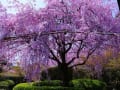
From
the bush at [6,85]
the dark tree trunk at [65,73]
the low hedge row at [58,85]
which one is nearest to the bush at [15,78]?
the bush at [6,85]

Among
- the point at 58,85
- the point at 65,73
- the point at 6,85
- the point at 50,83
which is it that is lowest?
the point at 6,85

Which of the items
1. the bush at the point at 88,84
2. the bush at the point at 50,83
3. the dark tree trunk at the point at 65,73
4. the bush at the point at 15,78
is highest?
the dark tree trunk at the point at 65,73

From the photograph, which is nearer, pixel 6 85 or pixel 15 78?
pixel 6 85

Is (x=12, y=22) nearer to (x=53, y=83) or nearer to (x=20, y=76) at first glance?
(x=53, y=83)

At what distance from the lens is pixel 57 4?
1739 centimetres

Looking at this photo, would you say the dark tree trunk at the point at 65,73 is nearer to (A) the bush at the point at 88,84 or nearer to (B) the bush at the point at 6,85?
(A) the bush at the point at 88,84

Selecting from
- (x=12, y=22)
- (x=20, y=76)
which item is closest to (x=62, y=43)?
(x=12, y=22)

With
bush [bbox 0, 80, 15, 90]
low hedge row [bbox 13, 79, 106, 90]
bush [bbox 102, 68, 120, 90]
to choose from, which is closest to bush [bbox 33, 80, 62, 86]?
low hedge row [bbox 13, 79, 106, 90]

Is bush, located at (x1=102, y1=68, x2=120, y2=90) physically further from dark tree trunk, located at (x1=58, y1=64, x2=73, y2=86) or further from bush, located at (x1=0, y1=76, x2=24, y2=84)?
bush, located at (x1=0, y1=76, x2=24, y2=84)

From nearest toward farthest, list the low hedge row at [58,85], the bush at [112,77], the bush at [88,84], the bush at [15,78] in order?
the low hedge row at [58,85] < the bush at [88,84] < the bush at [112,77] < the bush at [15,78]

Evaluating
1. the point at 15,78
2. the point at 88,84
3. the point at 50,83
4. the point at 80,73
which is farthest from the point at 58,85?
the point at 15,78

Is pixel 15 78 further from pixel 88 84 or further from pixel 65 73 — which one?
pixel 65 73

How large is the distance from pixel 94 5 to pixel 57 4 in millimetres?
1798

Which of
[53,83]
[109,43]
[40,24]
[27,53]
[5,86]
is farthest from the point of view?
[5,86]
